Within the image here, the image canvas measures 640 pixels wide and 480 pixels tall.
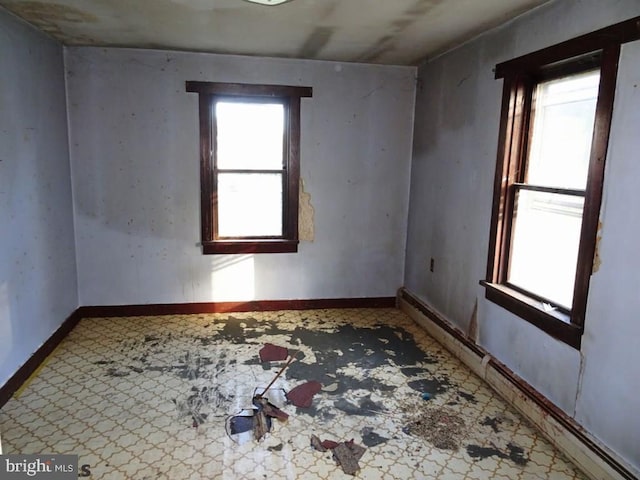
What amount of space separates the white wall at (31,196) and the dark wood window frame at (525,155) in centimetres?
314

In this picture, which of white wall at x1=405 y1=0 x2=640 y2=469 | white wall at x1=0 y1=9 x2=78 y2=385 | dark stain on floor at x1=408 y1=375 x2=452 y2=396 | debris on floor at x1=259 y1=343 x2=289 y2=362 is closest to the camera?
white wall at x1=405 y1=0 x2=640 y2=469

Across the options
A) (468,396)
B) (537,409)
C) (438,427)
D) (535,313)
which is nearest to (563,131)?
(535,313)

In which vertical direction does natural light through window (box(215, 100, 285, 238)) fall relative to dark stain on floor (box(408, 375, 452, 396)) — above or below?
above

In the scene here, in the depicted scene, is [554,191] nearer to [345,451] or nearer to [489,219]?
[489,219]

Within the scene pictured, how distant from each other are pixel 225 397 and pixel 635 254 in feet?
7.73

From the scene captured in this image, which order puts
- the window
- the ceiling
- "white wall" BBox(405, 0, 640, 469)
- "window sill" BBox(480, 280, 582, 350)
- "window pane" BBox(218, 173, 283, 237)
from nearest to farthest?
"white wall" BBox(405, 0, 640, 469), "window sill" BBox(480, 280, 582, 350), the ceiling, the window, "window pane" BBox(218, 173, 283, 237)

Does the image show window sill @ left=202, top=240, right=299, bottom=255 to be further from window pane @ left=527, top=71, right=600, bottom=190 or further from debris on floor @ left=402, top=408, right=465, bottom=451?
window pane @ left=527, top=71, right=600, bottom=190

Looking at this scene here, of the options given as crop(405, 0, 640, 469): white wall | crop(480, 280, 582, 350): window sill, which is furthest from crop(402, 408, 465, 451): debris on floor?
crop(480, 280, 582, 350): window sill

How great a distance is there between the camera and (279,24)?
10.2ft

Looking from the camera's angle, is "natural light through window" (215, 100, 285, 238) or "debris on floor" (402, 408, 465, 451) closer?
"debris on floor" (402, 408, 465, 451)

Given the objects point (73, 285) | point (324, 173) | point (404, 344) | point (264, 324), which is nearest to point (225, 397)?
point (264, 324)

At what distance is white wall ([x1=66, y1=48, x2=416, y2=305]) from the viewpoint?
3.96 metres

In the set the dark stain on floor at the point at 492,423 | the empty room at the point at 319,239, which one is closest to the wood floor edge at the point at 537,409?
the empty room at the point at 319,239

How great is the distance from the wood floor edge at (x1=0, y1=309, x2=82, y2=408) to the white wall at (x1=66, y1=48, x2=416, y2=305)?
0.37m
